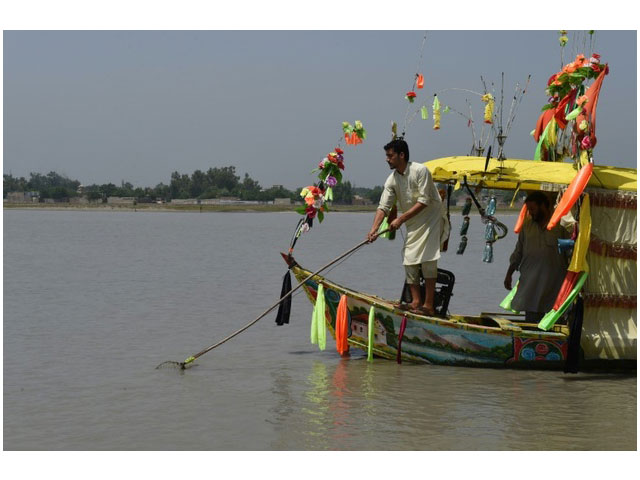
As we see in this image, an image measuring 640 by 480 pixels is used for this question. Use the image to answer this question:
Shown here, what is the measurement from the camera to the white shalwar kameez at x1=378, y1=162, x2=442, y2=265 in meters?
8.64

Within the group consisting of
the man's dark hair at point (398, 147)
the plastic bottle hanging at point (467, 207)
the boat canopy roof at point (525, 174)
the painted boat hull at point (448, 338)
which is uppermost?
the man's dark hair at point (398, 147)

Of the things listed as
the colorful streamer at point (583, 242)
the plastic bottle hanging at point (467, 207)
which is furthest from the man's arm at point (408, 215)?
the colorful streamer at point (583, 242)

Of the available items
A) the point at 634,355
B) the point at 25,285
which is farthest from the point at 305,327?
the point at 25,285

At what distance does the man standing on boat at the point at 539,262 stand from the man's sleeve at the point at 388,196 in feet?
4.05

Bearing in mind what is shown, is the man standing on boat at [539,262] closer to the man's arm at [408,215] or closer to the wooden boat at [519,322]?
the wooden boat at [519,322]

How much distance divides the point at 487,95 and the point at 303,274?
2.49 meters

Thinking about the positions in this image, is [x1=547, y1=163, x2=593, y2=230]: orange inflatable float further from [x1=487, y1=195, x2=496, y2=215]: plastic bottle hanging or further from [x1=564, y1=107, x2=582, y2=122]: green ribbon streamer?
[x1=487, y1=195, x2=496, y2=215]: plastic bottle hanging

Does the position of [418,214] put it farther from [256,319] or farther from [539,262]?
[256,319]

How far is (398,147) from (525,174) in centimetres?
109

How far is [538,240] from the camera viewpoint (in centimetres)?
911

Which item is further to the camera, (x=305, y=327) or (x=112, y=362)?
(x=305, y=327)

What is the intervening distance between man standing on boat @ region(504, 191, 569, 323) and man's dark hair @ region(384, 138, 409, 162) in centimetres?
123

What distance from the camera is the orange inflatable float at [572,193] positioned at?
26.7ft

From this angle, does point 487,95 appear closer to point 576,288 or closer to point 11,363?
point 576,288
